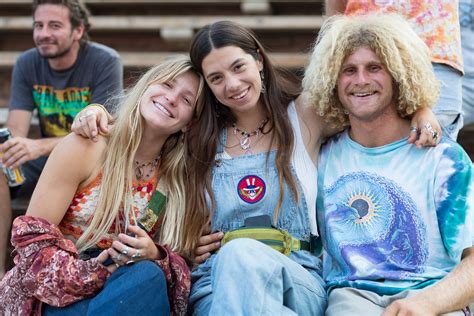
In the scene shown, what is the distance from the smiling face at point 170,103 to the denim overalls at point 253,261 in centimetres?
17

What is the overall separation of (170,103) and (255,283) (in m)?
0.76

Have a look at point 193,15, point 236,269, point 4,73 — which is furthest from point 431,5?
point 4,73

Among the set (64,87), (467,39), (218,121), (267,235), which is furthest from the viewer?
(64,87)

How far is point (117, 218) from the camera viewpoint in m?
2.39

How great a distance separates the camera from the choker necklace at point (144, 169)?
248cm

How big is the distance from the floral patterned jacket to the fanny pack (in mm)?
212

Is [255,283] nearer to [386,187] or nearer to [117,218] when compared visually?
[386,187]

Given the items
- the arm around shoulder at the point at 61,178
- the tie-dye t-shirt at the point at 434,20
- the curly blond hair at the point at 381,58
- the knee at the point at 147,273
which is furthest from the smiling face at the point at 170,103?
the tie-dye t-shirt at the point at 434,20

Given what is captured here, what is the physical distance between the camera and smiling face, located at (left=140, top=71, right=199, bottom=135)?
243cm

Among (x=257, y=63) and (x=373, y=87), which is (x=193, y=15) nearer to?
(x=257, y=63)

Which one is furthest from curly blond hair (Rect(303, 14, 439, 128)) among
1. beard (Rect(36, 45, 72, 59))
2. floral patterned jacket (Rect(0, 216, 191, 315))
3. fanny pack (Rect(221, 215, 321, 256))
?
beard (Rect(36, 45, 72, 59))

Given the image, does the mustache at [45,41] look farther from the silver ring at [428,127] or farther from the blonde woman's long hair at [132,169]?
the silver ring at [428,127]

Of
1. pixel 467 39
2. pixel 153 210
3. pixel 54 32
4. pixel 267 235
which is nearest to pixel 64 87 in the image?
pixel 54 32

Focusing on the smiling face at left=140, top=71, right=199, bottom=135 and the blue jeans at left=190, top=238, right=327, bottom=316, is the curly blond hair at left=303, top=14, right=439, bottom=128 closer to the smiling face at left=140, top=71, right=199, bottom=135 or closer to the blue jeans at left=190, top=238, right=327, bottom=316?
the smiling face at left=140, top=71, right=199, bottom=135
